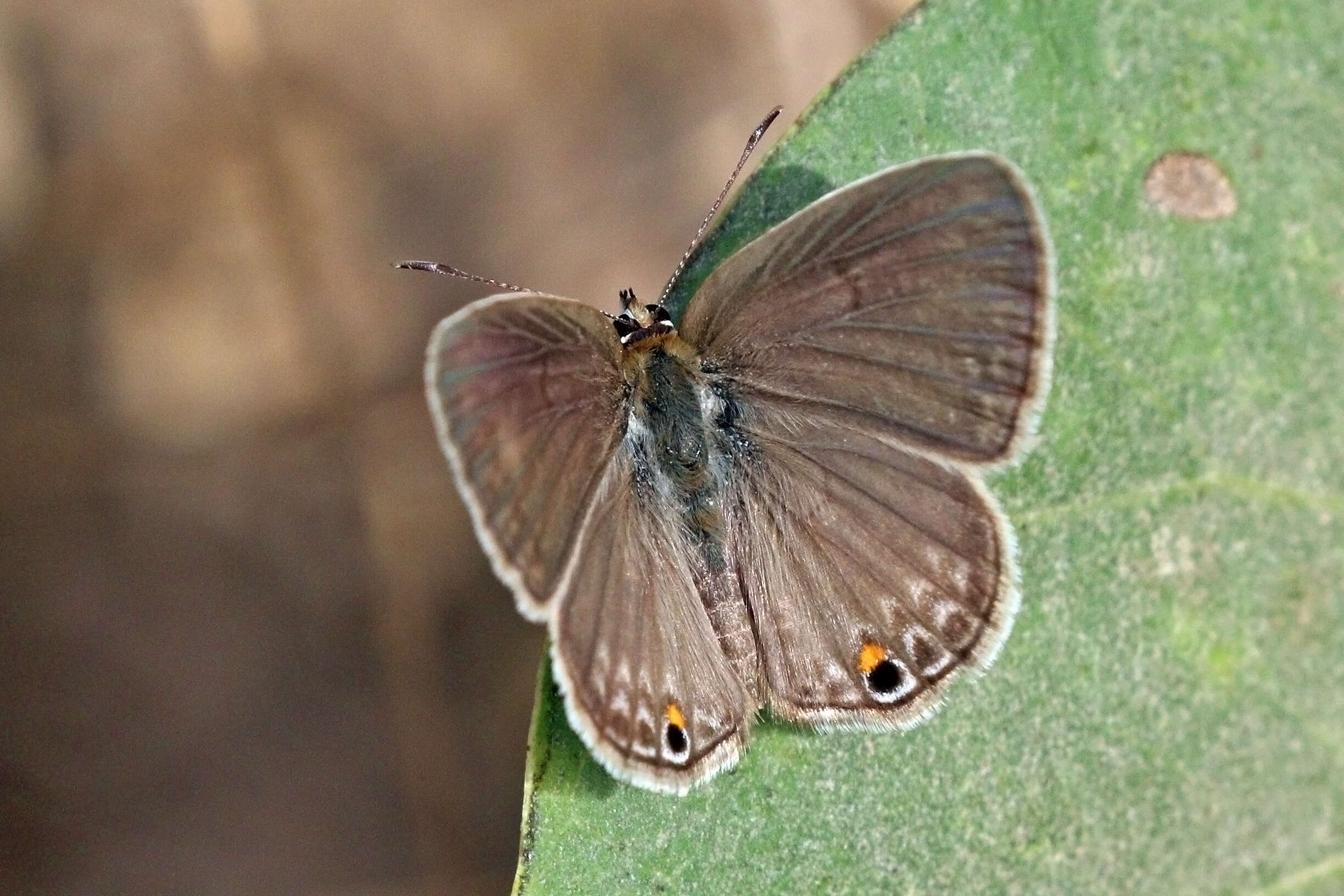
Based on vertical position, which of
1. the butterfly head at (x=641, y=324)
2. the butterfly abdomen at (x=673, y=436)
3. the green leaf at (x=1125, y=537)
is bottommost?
the green leaf at (x=1125, y=537)

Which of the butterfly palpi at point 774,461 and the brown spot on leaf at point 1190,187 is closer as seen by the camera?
the butterfly palpi at point 774,461

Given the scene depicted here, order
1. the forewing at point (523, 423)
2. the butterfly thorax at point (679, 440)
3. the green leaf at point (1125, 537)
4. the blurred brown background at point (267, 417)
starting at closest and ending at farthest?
1. the forewing at point (523, 423)
2. the green leaf at point (1125, 537)
3. the butterfly thorax at point (679, 440)
4. the blurred brown background at point (267, 417)

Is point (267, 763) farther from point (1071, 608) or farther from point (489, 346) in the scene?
point (1071, 608)

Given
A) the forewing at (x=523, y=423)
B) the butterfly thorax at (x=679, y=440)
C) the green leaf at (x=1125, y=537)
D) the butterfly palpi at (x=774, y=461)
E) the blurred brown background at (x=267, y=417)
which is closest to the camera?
the forewing at (x=523, y=423)

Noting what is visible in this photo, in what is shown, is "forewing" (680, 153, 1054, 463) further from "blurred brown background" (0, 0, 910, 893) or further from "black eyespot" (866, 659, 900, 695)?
"blurred brown background" (0, 0, 910, 893)

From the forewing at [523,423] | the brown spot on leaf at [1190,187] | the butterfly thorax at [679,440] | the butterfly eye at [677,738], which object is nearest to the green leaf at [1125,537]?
the brown spot on leaf at [1190,187]

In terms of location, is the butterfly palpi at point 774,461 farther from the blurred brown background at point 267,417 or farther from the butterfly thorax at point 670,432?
the blurred brown background at point 267,417

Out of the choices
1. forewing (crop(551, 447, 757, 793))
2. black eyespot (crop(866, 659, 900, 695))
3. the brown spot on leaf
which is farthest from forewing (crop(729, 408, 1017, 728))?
the brown spot on leaf
